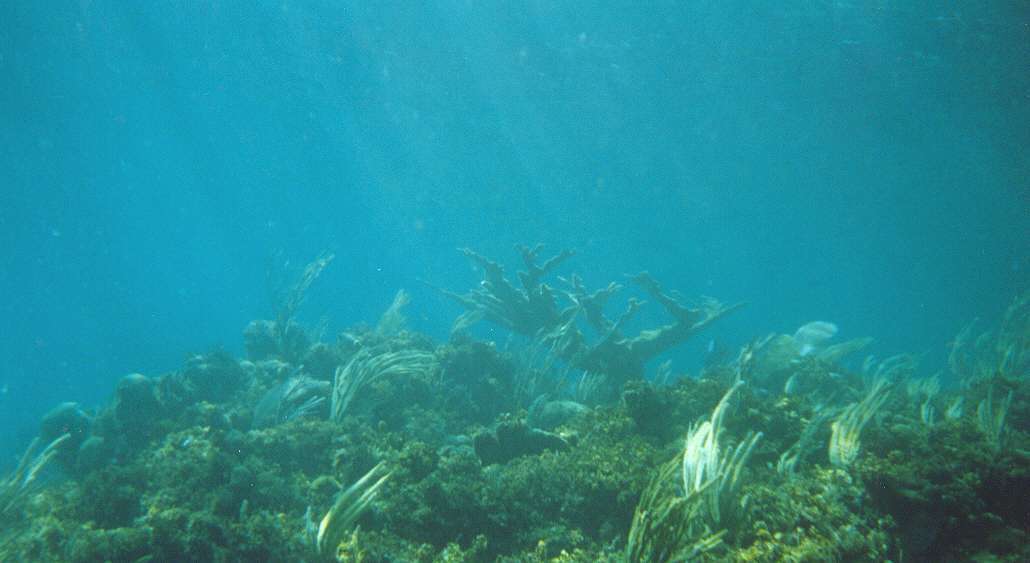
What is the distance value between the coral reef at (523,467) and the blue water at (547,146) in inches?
272

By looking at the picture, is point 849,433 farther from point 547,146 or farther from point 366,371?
point 547,146

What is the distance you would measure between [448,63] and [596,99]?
10.8 metres

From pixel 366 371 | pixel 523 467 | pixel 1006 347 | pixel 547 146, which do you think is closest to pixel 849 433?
pixel 523 467

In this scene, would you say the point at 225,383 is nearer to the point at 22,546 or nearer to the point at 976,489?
the point at 22,546

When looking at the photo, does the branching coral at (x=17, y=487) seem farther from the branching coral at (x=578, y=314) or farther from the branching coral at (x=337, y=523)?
the branching coral at (x=578, y=314)

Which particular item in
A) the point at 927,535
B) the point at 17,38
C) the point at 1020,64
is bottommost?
the point at 927,535

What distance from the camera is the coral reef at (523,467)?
133 inches

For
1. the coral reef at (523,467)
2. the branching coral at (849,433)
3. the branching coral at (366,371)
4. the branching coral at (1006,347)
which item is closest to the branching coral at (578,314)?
the coral reef at (523,467)

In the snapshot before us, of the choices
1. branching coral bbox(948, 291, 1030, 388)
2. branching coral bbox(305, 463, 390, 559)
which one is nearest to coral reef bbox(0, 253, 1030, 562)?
branching coral bbox(305, 463, 390, 559)

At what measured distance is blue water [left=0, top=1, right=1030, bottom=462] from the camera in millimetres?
27656

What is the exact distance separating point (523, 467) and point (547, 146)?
4527 centimetres

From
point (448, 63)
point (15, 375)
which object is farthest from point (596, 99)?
point (15, 375)

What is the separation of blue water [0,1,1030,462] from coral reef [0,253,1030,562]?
6906 millimetres

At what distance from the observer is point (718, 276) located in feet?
277
